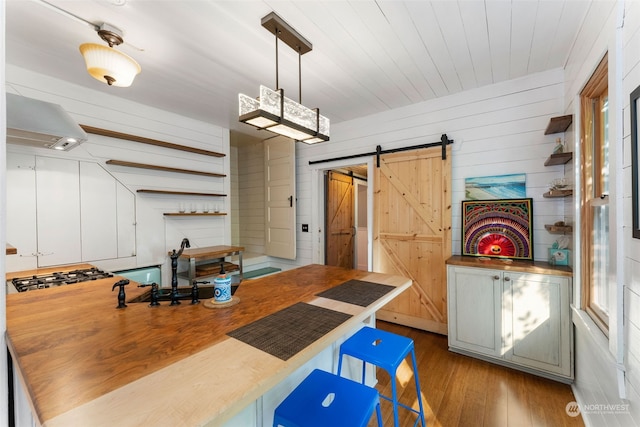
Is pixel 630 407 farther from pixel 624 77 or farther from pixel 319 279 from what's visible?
pixel 319 279

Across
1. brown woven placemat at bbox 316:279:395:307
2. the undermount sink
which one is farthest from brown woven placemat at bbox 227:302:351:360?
the undermount sink

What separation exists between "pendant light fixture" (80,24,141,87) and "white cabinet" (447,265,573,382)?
3.24 metres

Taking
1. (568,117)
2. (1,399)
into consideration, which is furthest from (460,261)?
(1,399)

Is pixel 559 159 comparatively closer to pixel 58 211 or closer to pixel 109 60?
pixel 109 60

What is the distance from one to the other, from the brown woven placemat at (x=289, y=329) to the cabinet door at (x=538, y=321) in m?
1.96

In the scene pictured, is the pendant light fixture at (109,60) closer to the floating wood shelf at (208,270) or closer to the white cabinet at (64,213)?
the white cabinet at (64,213)

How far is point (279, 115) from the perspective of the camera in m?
1.71

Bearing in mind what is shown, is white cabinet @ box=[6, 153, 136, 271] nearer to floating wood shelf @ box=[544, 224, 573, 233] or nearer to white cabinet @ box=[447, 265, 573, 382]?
white cabinet @ box=[447, 265, 573, 382]

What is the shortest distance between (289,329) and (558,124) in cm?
282

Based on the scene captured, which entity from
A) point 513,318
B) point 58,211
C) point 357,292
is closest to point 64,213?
point 58,211

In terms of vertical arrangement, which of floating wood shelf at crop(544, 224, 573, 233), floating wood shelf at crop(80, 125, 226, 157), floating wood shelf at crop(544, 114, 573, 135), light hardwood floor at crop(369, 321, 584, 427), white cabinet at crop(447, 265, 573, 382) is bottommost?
light hardwood floor at crop(369, 321, 584, 427)

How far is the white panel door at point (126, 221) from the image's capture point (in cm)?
322

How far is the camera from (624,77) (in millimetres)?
1276

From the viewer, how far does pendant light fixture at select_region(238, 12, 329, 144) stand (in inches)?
65.0
